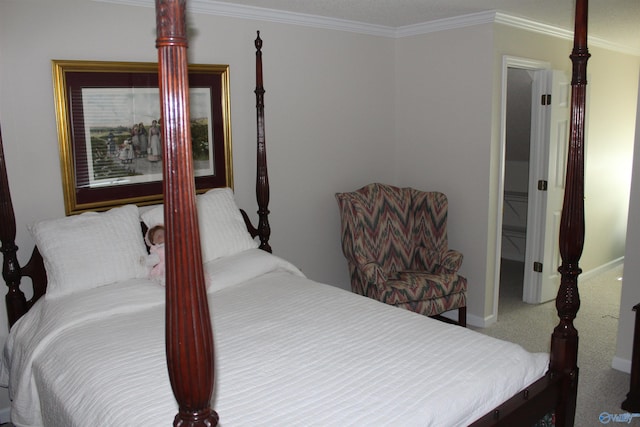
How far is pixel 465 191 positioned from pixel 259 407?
290 cm

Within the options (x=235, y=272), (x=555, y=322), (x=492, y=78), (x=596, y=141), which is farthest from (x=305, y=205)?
(x=596, y=141)

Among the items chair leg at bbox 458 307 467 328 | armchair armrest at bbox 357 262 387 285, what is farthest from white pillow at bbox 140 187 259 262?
chair leg at bbox 458 307 467 328

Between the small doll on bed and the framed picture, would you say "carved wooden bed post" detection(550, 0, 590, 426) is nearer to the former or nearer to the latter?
the small doll on bed

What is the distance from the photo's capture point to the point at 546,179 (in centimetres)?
442

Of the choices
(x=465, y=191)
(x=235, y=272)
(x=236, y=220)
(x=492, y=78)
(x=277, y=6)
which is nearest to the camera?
(x=235, y=272)

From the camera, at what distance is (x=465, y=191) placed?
13.6 ft

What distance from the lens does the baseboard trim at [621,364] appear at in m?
3.33

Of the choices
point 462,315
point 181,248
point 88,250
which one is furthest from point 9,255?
point 462,315

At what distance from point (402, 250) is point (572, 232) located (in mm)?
2151

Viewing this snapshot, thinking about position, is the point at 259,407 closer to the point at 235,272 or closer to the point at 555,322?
the point at 235,272

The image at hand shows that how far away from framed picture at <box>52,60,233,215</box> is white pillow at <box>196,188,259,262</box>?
0.28 meters

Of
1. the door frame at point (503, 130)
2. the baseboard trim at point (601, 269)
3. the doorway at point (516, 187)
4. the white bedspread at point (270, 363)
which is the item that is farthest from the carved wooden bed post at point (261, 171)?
the baseboard trim at point (601, 269)

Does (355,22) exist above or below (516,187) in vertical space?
above

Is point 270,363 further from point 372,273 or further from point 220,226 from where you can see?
point 372,273
